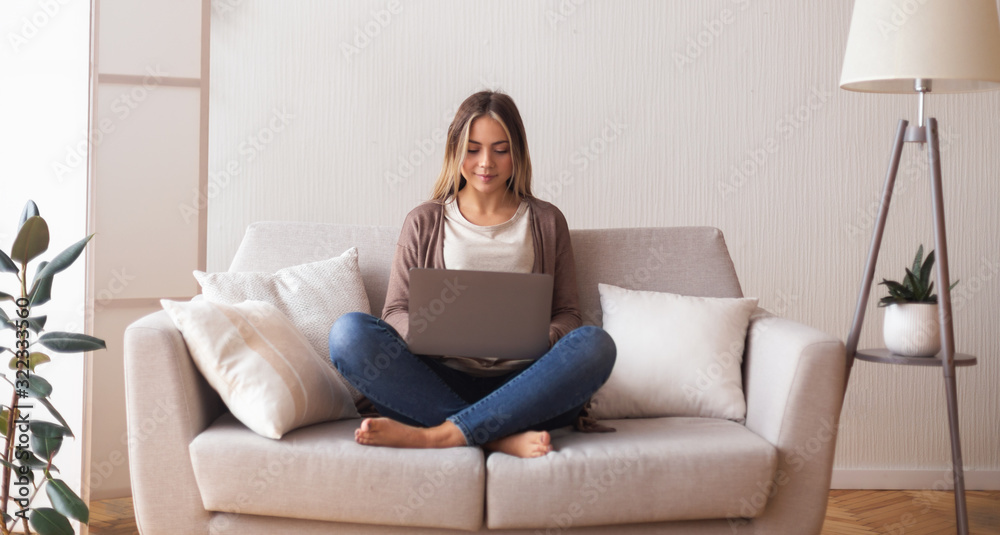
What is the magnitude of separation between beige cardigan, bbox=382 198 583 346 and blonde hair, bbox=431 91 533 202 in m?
0.07

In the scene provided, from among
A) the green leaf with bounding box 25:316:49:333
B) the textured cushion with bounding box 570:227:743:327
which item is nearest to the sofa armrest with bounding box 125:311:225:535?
the green leaf with bounding box 25:316:49:333

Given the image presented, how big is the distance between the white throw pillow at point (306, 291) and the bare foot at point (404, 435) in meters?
0.41

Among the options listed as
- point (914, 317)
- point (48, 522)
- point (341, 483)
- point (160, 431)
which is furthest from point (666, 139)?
point (48, 522)

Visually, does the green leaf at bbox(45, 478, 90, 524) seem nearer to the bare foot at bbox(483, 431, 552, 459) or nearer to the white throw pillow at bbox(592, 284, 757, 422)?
the bare foot at bbox(483, 431, 552, 459)

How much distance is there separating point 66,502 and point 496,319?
3.08ft

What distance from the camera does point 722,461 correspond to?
1.62 meters

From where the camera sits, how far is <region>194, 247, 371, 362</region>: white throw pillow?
76.6 inches

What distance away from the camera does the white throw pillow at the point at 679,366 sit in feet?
6.27

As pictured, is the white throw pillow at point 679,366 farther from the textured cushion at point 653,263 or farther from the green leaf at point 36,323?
→ the green leaf at point 36,323

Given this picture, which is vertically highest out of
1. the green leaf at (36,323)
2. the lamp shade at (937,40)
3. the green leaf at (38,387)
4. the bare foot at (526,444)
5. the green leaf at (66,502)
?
the lamp shade at (937,40)

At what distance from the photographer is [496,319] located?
5.42 ft

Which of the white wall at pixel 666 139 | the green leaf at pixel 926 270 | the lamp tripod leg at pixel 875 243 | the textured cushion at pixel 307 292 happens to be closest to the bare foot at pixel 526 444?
the textured cushion at pixel 307 292

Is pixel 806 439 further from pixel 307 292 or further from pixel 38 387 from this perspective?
pixel 38 387

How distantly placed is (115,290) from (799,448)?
1728 mm
